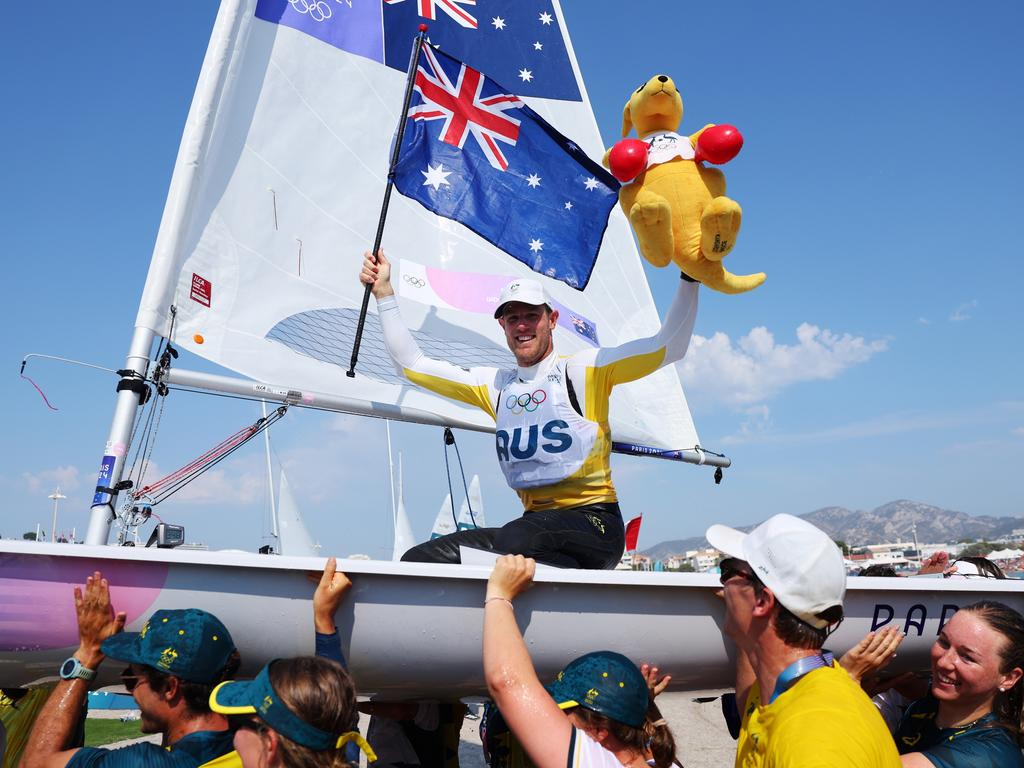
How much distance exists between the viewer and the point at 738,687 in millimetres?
2584

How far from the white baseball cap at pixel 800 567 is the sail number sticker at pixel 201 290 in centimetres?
383

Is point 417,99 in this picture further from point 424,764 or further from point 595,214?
point 424,764

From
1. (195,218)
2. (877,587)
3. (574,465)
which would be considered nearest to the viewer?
(877,587)

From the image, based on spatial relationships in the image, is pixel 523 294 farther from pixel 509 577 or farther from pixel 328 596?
pixel 328 596

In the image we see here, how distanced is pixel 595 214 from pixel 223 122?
2.43 meters

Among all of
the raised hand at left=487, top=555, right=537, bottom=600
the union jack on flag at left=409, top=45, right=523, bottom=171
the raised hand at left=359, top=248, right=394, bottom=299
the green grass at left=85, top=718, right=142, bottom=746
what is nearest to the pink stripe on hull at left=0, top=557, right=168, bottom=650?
the raised hand at left=487, top=555, right=537, bottom=600

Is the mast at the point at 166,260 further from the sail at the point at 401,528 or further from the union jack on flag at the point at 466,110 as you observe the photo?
the sail at the point at 401,528

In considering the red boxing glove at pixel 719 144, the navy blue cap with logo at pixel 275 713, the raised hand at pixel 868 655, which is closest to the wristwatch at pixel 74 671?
the navy blue cap with logo at pixel 275 713

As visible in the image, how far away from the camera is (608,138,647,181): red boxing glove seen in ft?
11.3

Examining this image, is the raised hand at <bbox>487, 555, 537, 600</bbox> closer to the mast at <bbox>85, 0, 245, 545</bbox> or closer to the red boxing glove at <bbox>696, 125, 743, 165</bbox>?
the red boxing glove at <bbox>696, 125, 743, 165</bbox>

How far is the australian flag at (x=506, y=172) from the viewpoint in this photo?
200 inches

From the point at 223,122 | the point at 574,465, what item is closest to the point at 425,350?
the point at 223,122

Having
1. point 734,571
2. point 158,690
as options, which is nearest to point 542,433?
point 734,571

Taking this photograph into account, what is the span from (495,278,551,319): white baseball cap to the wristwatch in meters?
2.04
